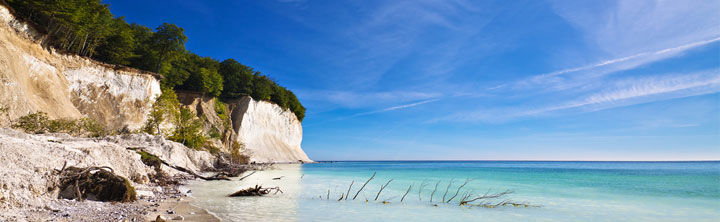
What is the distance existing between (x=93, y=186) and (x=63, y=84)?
985 inches

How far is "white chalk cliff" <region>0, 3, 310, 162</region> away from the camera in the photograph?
69.5ft

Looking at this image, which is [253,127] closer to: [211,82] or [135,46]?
[211,82]

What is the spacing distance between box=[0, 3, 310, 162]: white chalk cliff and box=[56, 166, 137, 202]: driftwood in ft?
53.2

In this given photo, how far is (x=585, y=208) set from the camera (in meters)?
11.7

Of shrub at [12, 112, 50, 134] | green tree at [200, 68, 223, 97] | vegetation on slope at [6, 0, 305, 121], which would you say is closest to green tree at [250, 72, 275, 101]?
vegetation on slope at [6, 0, 305, 121]

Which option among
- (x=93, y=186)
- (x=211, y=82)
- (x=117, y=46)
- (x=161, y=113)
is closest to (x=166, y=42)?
(x=117, y=46)

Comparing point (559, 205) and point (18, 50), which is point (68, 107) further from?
point (559, 205)

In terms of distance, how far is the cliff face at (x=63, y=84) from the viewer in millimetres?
21183

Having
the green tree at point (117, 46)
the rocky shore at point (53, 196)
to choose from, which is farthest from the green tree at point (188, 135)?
the rocky shore at point (53, 196)

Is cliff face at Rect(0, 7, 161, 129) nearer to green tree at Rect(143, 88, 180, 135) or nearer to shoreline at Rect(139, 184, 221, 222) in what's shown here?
green tree at Rect(143, 88, 180, 135)

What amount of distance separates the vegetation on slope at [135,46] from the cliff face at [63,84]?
→ 1575 mm

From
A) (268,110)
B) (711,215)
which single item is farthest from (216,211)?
(268,110)

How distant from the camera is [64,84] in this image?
26.8 meters

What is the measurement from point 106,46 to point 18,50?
11534 millimetres
